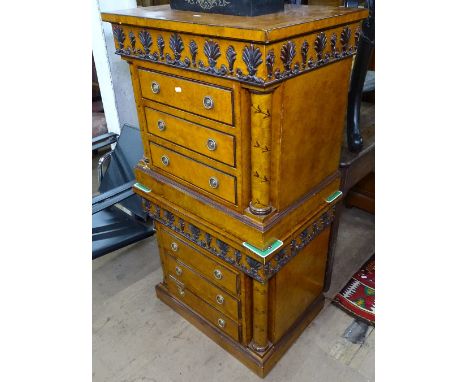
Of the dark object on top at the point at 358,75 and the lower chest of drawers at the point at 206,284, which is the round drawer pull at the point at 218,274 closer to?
the lower chest of drawers at the point at 206,284

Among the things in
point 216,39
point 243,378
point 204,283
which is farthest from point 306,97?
point 243,378

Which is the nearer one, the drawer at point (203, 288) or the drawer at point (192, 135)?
the drawer at point (192, 135)

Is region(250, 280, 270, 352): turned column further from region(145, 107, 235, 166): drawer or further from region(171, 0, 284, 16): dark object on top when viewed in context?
region(171, 0, 284, 16): dark object on top

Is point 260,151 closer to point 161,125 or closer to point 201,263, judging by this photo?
point 161,125

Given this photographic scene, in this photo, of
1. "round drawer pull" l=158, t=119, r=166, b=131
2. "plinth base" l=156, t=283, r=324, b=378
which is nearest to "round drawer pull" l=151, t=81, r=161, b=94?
"round drawer pull" l=158, t=119, r=166, b=131

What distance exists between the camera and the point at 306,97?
4.03 ft

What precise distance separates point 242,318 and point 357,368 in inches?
23.8

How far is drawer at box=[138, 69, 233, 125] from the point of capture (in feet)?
3.87

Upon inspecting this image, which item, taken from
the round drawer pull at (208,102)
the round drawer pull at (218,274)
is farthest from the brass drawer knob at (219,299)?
the round drawer pull at (208,102)

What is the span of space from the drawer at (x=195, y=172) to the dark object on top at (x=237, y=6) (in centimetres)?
52

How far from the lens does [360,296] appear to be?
214cm

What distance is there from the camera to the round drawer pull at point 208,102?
120 cm

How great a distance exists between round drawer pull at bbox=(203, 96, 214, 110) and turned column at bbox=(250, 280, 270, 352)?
716mm

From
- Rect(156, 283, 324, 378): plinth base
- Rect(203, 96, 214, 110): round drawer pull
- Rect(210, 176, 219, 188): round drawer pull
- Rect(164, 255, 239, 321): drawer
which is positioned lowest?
Rect(156, 283, 324, 378): plinth base
